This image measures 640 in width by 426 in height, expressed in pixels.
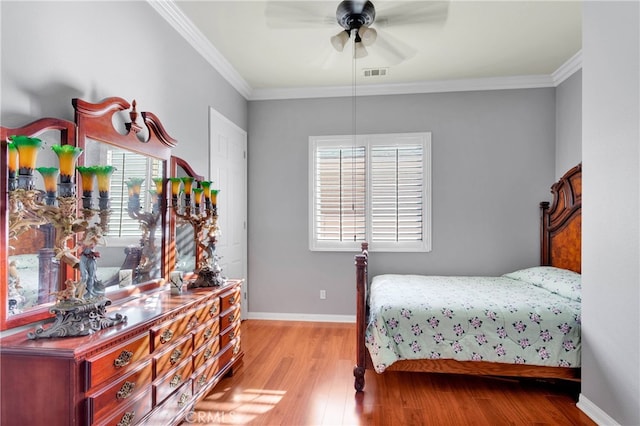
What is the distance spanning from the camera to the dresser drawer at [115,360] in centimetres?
142

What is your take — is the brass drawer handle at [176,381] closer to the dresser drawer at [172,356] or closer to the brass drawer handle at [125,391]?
the dresser drawer at [172,356]

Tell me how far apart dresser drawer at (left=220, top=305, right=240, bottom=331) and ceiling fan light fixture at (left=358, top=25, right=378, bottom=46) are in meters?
2.32

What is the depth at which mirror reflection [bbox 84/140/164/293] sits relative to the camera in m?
2.04

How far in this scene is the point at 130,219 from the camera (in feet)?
7.39

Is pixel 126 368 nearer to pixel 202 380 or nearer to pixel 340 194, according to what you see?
pixel 202 380

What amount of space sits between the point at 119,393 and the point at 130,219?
3.48 feet

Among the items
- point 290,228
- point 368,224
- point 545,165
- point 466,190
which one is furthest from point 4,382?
point 545,165

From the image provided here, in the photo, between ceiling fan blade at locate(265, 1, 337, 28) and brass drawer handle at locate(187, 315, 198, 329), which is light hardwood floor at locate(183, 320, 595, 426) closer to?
brass drawer handle at locate(187, 315, 198, 329)

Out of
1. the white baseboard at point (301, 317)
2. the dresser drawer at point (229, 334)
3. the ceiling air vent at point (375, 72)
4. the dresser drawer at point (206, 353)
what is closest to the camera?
the dresser drawer at point (206, 353)

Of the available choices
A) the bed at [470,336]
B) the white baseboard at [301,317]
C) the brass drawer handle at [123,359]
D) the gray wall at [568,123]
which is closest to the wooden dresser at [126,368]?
the brass drawer handle at [123,359]

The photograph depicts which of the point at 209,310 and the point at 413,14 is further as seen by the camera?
the point at 413,14

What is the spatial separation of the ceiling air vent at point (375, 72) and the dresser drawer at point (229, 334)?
2.93 m

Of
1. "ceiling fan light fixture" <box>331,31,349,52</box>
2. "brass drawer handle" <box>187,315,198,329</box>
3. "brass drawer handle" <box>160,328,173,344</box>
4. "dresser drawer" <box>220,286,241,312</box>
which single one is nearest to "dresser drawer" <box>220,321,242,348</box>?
"dresser drawer" <box>220,286,241,312</box>

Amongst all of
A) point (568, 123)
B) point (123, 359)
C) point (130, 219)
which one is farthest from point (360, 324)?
point (568, 123)
